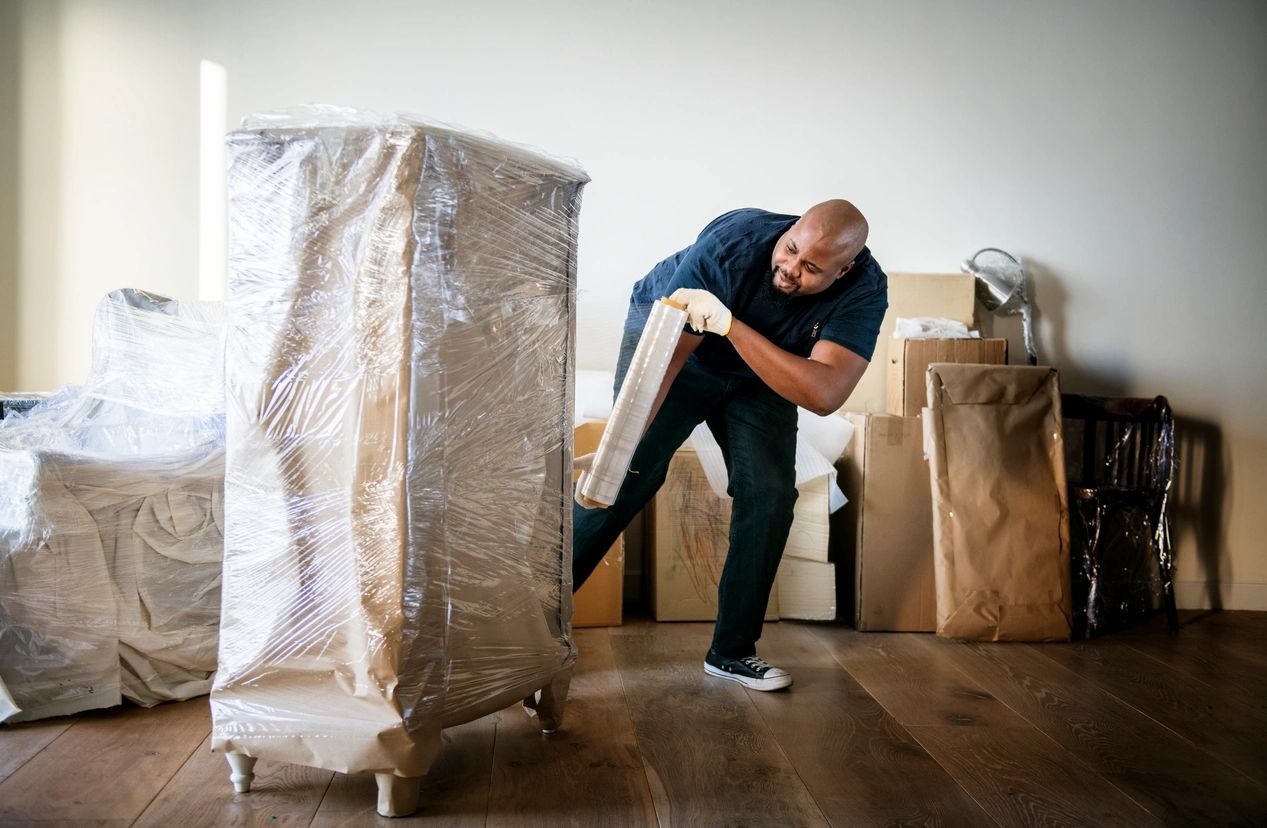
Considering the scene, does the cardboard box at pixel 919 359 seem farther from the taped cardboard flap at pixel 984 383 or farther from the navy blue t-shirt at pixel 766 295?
the navy blue t-shirt at pixel 766 295

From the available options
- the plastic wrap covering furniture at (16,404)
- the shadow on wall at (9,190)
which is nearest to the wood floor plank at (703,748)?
the plastic wrap covering furniture at (16,404)

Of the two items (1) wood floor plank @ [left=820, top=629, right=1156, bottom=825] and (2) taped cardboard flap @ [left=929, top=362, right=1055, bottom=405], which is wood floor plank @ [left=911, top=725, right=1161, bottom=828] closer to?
(1) wood floor plank @ [left=820, top=629, right=1156, bottom=825]

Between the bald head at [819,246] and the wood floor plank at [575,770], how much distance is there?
2.97ft

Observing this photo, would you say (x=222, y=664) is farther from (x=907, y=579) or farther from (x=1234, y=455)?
(x=1234, y=455)

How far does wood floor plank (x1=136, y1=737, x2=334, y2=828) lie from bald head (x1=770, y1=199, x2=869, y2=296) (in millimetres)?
1201

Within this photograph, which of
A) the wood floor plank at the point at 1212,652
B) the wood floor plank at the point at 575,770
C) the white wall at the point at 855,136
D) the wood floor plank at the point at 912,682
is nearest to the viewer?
the wood floor plank at the point at 575,770

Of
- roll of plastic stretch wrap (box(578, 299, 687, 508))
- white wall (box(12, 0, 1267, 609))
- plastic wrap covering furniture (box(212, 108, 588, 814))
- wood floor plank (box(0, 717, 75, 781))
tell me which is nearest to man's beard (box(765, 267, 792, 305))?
roll of plastic stretch wrap (box(578, 299, 687, 508))

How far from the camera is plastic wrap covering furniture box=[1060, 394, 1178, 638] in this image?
9.27 feet

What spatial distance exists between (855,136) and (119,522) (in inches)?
91.9

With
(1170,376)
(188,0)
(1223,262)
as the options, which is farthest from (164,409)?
(1223,262)

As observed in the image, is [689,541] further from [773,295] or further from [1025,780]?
[1025,780]

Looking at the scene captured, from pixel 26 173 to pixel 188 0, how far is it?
26.6 inches

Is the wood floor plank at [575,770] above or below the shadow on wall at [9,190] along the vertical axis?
below

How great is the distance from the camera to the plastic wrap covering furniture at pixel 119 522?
5.80 ft
